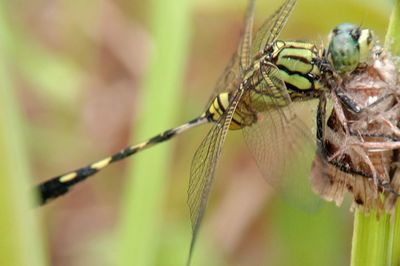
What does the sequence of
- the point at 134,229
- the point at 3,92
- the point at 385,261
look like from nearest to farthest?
the point at 3,92 → the point at 385,261 → the point at 134,229

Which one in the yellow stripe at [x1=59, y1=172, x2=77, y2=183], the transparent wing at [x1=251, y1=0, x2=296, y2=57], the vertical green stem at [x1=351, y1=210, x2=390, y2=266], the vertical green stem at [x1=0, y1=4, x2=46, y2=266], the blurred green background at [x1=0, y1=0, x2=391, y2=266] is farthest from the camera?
the blurred green background at [x1=0, y1=0, x2=391, y2=266]

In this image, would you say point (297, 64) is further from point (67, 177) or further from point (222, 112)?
point (67, 177)

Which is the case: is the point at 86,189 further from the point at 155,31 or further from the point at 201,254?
the point at 155,31

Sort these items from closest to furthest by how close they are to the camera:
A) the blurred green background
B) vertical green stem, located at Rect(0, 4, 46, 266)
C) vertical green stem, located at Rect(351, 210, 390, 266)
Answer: vertical green stem, located at Rect(0, 4, 46, 266) → vertical green stem, located at Rect(351, 210, 390, 266) → the blurred green background

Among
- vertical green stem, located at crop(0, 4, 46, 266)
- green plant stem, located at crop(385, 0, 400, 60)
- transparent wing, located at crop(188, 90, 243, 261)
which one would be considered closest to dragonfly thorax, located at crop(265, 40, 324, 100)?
transparent wing, located at crop(188, 90, 243, 261)

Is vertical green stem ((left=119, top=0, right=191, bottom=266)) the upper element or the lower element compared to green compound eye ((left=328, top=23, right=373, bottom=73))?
lower

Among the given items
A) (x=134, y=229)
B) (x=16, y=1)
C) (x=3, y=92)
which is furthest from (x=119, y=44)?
(x=3, y=92)

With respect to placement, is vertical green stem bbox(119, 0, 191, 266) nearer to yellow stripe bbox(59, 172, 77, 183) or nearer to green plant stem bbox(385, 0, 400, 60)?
yellow stripe bbox(59, 172, 77, 183)

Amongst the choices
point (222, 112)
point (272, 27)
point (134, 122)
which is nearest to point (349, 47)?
point (272, 27)
